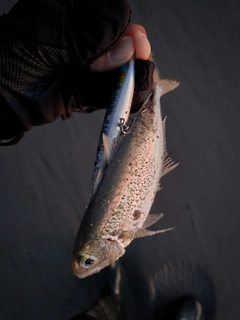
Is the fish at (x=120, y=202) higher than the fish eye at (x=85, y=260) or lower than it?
higher

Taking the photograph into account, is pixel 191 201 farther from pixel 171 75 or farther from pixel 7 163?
pixel 7 163

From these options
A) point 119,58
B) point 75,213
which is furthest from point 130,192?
point 75,213

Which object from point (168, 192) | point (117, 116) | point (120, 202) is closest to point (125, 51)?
point (117, 116)

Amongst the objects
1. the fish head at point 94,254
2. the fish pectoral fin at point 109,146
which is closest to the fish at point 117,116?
the fish pectoral fin at point 109,146

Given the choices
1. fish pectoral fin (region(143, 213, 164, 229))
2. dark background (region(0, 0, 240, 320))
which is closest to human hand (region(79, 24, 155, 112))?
fish pectoral fin (region(143, 213, 164, 229))

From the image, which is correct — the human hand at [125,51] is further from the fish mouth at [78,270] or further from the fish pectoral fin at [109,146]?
the fish mouth at [78,270]

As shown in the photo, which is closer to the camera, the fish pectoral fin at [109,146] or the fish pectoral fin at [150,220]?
the fish pectoral fin at [109,146]

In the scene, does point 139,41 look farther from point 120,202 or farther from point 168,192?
point 168,192

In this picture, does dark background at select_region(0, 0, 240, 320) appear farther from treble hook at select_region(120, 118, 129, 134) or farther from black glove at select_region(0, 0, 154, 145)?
treble hook at select_region(120, 118, 129, 134)
